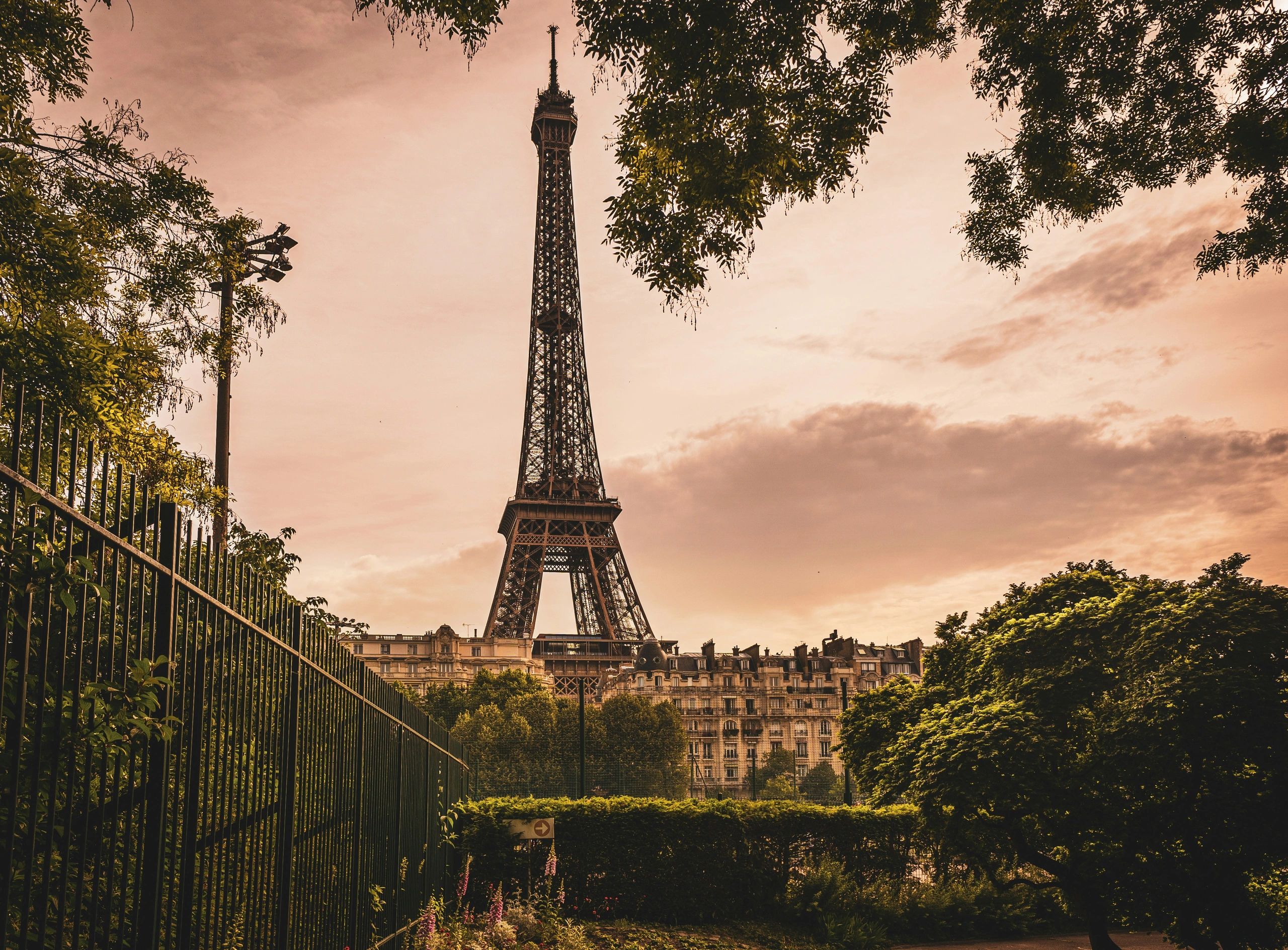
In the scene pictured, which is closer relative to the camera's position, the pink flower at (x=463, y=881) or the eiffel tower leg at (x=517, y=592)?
the pink flower at (x=463, y=881)

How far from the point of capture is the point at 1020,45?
775cm

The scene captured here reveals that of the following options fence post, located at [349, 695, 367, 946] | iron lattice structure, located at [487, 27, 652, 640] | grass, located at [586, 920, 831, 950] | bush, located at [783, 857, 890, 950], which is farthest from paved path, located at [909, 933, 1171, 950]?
iron lattice structure, located at [487, 27, 652, 640]

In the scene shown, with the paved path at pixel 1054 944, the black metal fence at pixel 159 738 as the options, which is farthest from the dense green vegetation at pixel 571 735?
the black metal fence at pixel 159 738

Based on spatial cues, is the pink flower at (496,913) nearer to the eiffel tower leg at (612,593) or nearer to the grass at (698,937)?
the grass at (698,937)

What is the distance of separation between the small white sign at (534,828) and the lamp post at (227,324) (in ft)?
21.5

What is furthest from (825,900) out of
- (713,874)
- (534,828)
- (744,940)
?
(534,828)

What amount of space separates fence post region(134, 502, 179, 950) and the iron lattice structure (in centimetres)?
6456

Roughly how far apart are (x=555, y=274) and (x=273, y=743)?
67502 millimetres

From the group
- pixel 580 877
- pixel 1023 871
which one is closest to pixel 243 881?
pixel 580 877

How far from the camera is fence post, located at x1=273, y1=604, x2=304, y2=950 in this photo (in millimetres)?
5359

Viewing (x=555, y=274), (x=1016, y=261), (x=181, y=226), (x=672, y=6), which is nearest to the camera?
(x=672, y=6)

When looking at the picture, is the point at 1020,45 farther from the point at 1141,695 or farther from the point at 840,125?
the point at 1141,695

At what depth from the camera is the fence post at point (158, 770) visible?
365 cm

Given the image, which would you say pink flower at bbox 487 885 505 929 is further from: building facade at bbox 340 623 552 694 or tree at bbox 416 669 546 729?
building facade at bbox 340 623 552 694
